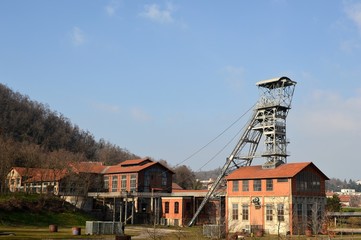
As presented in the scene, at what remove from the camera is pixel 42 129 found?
5576 inches

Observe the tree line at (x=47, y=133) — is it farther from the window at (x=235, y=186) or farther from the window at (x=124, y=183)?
the window at (x=235, y=186)

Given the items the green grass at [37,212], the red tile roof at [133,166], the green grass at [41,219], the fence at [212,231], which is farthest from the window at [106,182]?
the fence at [212,231]

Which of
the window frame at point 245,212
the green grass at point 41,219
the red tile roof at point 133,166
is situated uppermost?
the red tile roof at point 133,166

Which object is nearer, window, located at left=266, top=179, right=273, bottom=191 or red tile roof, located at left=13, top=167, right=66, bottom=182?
window, located at left=266, top=179, right=273, bottom=191

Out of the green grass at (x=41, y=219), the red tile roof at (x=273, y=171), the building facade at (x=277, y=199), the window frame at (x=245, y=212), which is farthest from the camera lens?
the window frame at (x=245, y=212)

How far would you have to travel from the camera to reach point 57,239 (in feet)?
123

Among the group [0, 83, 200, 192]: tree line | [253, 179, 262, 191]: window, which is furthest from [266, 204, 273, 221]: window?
[0, 83, 200, 192]: tree line

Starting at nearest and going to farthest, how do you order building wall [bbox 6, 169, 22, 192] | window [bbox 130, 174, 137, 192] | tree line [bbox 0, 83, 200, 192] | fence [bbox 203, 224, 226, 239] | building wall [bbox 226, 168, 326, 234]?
fence [bbox 203, 224, 226, 239] → building wall [bbox 226, 168, 326, 234] → window [bbox 130, 174, 137, 192] → building wall [bbox 6, 169, 22, 192] → tree line [bbox 0, 83, 200, 192]

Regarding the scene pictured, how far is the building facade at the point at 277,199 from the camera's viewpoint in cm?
5197

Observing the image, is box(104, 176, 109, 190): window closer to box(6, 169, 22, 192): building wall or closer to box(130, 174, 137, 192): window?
box(130, 174, 137, 192): window

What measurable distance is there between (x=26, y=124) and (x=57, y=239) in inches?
4313

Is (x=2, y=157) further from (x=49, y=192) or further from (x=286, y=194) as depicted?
(x=286, y=194)

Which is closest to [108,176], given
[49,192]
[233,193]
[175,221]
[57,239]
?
[49,192]

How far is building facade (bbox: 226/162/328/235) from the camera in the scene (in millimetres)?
51969
